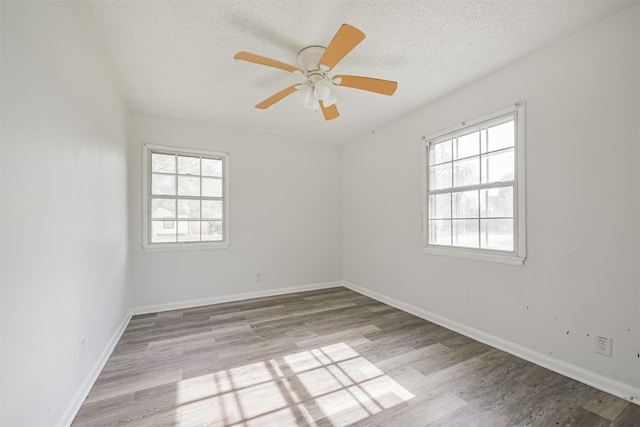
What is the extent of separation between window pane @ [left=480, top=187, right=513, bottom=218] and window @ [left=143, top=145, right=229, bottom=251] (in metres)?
3.23

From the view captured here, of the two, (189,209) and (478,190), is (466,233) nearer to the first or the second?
(478,190)

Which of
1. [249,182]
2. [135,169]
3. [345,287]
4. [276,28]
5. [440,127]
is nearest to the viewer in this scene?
[276,28]

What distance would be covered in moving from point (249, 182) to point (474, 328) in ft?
11.1

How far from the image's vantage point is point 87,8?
174 centimetres

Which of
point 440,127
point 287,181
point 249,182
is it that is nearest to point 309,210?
point 287,181

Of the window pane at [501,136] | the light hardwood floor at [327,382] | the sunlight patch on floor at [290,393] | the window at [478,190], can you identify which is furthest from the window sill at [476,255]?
the sunlight patch on floor at [290,393]

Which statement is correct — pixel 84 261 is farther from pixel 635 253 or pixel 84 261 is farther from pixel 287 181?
pixel 635 253

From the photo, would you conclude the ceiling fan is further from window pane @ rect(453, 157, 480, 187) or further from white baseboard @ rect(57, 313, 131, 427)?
white baseboard @ rect(57, 313, 131, 427)

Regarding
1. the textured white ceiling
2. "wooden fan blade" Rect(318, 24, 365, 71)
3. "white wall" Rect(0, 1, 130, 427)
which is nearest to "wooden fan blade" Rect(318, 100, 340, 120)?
the textured white ceiling

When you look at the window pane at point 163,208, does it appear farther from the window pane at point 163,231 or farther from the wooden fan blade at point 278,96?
the wooden fan blade at point 278,96

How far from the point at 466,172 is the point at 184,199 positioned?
3.53 m

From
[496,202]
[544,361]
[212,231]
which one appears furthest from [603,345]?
[212,231]

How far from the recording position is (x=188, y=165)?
3.78 m

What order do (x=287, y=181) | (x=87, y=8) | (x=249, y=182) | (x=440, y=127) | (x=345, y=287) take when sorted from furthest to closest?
(x=345, y=287), (x=287, y=181), (x=249, y=182), (x=440, y=127), (x=87, y=8)
